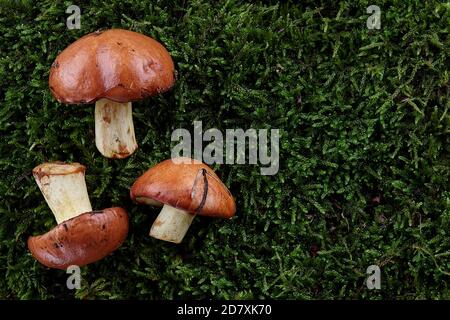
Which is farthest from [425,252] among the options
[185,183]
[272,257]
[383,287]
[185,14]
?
[185,14]

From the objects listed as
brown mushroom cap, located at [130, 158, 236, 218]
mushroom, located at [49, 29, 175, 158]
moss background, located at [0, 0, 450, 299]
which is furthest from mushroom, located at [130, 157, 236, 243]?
mushroom, located at [49, 29, 175, 158]

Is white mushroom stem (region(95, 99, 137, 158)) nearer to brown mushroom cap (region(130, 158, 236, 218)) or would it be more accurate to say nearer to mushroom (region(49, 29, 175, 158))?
mushroom (region(49, 29, 175, 158))

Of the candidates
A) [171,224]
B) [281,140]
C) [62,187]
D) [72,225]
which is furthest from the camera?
[281,140]

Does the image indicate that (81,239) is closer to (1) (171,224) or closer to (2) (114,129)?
(1) (171,224)

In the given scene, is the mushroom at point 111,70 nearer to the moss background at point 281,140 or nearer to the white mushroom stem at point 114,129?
the white mushroom stem at point 114,129

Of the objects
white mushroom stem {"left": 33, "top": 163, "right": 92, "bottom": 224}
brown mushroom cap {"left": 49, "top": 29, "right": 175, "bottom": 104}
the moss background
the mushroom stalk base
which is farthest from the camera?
the moss background

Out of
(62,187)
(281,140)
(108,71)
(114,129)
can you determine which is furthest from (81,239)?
(281,140)

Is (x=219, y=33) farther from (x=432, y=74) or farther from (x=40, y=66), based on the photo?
(x=432, y=74)
